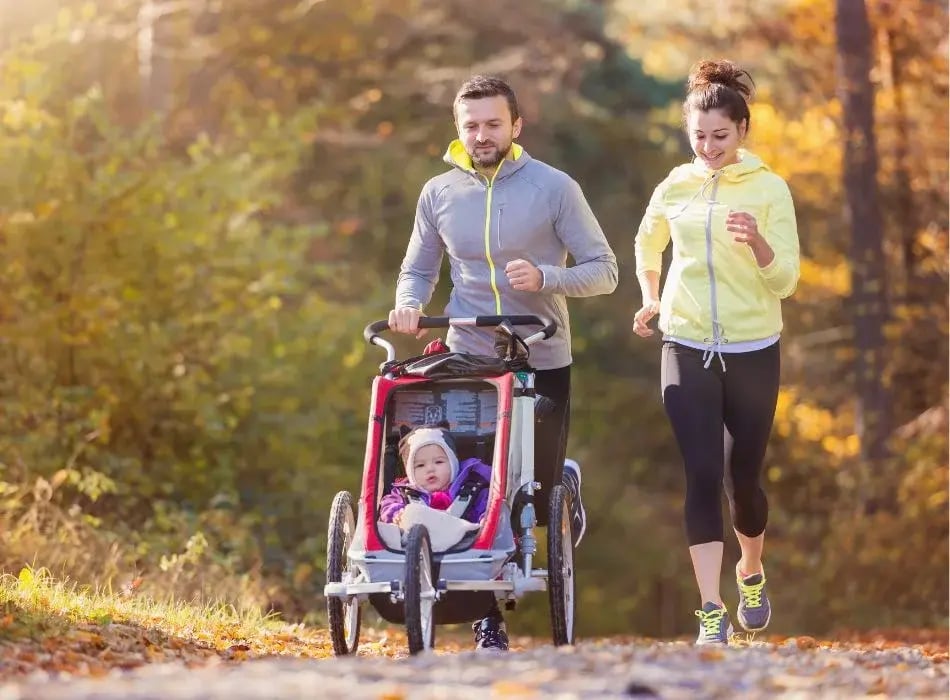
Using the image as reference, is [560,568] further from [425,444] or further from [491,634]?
[425,444]

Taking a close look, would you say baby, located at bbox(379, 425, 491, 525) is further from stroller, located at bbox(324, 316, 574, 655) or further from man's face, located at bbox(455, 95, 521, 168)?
man's face, located at bbox(455, 95, 521, 168)

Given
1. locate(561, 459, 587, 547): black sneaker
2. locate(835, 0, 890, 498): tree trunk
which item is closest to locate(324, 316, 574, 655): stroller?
locate(561, 459, 587, 547): black sneaker

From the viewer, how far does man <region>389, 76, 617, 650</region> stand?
743 cm

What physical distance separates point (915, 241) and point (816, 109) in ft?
8.73

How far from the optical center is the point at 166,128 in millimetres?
22547

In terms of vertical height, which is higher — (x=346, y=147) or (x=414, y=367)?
(x=346, y=147)

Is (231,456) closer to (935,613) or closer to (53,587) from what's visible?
(53,587)

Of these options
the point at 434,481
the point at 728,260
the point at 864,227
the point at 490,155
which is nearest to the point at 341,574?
the point at 434,481

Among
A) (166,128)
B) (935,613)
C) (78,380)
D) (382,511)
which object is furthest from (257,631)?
(166,128)

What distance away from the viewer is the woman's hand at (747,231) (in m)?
7.04

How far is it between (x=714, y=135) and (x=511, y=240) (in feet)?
3.13

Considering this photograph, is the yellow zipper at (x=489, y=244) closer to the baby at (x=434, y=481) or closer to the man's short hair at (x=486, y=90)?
the man's short hair at (x=486, y=90)

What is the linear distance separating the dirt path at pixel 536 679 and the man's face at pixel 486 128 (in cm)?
226

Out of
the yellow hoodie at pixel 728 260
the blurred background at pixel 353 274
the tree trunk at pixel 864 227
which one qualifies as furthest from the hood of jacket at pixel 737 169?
the tree trunk at pixel 864 227
